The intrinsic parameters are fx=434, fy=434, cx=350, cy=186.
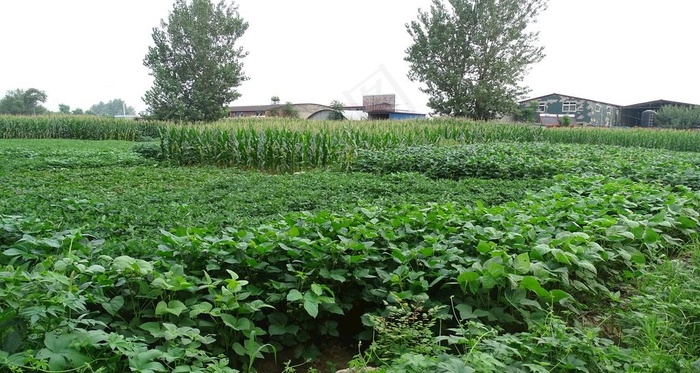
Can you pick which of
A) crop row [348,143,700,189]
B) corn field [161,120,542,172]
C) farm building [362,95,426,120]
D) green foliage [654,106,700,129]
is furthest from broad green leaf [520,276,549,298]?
green foliage [654,106,700,129]

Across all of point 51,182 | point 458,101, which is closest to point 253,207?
point 51,182

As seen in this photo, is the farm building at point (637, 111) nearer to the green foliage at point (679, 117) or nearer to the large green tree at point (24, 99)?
the green foliage at point (679, 117)

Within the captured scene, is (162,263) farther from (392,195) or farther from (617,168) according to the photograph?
(617,168)

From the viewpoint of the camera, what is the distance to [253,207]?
4242mm

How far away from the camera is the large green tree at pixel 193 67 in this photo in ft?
94.2

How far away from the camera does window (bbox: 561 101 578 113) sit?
4038 cm

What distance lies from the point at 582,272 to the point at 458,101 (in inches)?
1038

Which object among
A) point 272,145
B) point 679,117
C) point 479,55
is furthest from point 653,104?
point 272,145

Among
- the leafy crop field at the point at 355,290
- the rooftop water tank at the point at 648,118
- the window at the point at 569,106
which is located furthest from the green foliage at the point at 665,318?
the rooftop water tank at the point at 648,118

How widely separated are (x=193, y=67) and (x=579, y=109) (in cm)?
3327

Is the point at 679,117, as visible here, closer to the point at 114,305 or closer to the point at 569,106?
the point at 569,106

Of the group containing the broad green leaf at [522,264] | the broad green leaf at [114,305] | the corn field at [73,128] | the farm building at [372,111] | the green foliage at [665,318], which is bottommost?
the green foliage at [665,318]

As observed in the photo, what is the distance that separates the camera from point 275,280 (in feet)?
7.30

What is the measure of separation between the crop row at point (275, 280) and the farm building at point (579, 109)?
127 ft
